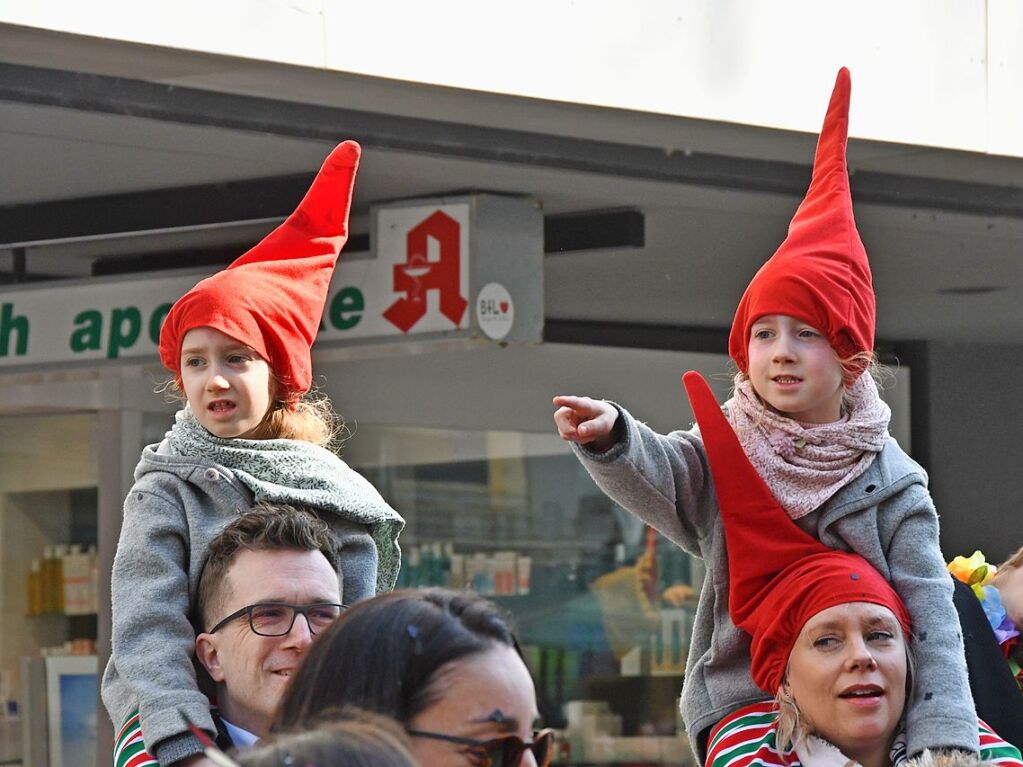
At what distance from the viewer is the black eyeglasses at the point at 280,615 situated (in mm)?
2885

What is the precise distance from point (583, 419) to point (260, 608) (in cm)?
64

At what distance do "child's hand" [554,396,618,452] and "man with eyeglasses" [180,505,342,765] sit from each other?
442 mm

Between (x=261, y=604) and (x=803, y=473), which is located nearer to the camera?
(x=261, y=604)

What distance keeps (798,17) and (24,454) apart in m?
4.45

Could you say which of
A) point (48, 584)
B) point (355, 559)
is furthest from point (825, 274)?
point (48, 584)

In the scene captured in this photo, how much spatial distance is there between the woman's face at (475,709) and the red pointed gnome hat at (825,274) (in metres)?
1.56

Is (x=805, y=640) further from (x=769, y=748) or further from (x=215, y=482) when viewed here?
(x=215, y=482)

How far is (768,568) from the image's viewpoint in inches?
128

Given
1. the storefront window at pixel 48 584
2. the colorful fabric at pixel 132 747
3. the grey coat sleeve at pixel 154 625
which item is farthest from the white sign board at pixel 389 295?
the colorful fabric at pixel 132 747

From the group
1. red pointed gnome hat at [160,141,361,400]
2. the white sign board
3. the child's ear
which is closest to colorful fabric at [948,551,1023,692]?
red pointed gnome hat at [160,141,361,400]

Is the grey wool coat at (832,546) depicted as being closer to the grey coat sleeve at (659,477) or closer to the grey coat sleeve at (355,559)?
the grey coat sleeve at (659,477)

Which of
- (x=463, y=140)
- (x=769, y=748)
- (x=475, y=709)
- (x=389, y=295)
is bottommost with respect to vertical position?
→ (x=769, y=748)

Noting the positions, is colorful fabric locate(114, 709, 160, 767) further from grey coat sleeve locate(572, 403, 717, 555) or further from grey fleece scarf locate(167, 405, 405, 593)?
grey coat sleeve locate(572, 403, 717, 555)

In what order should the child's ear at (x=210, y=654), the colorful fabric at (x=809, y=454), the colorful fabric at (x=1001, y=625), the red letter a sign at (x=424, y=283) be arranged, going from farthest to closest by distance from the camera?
the red letter a sign at (x=424, y=283) < the colorful fabric at (x=1001, y=625) < the colorful fabric at (x=809, y=454) < the child's ear at (x=210, y=654)
